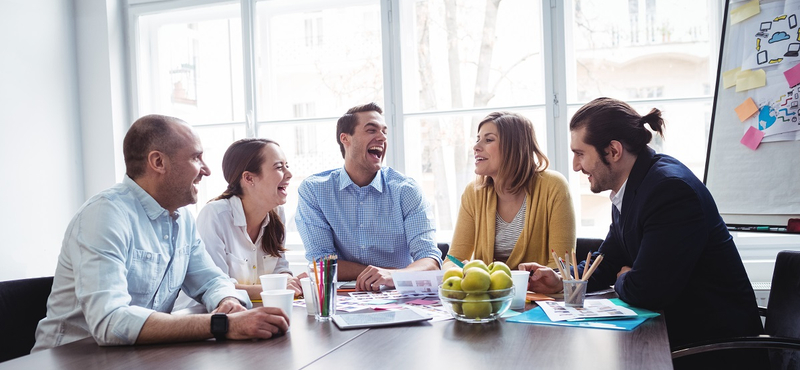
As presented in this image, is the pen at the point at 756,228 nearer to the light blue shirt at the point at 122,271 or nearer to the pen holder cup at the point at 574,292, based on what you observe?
the pen holder cup at the point at 574,292

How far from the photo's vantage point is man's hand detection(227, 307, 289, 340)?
1407 mm

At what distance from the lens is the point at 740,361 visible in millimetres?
1771

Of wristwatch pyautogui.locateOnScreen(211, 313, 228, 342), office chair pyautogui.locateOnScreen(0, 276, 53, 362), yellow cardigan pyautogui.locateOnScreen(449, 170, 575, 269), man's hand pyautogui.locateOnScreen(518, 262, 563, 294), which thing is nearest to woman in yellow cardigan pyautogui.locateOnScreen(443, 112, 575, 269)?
yellow cardigan pyautogui.locateOnScreen(449, 170, 575, 269)

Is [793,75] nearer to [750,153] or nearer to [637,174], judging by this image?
[750,153]

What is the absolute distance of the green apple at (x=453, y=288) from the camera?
1.54 m

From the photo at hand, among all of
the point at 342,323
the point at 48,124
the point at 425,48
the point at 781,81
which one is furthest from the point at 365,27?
the point at 342,323

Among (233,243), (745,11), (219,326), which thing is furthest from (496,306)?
(745,11)

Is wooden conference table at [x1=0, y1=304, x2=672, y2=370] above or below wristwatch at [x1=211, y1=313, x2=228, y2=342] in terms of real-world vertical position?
below

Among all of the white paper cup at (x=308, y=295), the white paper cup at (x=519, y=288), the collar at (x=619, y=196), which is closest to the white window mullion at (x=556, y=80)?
the collar at (x=619, y=196)

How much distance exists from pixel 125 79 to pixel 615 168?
3481 mm

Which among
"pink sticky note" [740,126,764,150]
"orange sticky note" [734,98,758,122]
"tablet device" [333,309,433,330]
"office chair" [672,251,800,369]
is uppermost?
"orange sticky note" [734,98,758,122]

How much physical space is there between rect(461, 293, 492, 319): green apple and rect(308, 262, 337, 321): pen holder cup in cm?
35

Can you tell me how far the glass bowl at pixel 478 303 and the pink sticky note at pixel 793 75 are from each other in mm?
1621

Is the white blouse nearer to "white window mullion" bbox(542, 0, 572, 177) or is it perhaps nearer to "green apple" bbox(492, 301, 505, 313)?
"green apple" bbox(492, 301, 505, 313)
